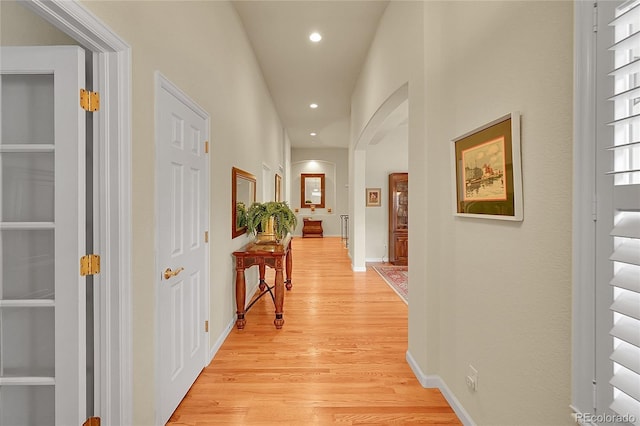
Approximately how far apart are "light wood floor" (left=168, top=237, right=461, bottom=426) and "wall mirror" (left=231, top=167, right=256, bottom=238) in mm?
1116

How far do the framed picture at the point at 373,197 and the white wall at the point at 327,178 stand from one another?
172 inches

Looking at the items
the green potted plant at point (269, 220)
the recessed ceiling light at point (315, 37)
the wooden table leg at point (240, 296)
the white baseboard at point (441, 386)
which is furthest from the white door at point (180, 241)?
the recessed ceiling light at point (315, 37)

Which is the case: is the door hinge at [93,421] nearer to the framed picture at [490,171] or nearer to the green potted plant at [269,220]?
the framed picture at [490,171]

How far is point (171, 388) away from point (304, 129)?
7.81 meters

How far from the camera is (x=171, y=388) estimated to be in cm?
189

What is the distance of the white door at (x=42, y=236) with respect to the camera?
4.17 ft

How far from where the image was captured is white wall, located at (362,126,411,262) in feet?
23.0

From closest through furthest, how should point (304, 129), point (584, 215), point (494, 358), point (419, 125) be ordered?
point (584, 215) → point (494, 358) → point (419, 125) → point (304, 129)

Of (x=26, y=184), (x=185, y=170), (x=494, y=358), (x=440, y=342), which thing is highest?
(x=185, y=170)

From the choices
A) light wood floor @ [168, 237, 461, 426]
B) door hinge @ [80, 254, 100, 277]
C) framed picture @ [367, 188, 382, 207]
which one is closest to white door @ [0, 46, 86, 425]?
door hinge @ [80, 254, 100, 277]

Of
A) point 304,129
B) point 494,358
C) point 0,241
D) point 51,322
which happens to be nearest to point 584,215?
point 494,358

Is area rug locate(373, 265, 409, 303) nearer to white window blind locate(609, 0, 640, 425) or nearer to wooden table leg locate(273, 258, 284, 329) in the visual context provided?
wooden table leg locate(273, 258, 284, 329)

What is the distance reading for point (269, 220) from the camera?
3719mm

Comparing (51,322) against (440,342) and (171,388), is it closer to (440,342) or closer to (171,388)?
(171,388)
